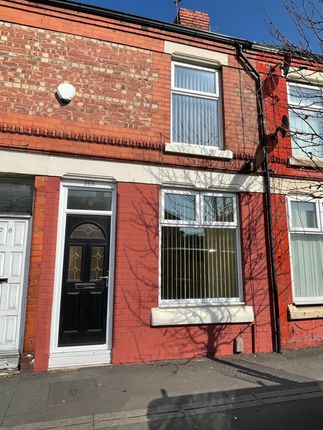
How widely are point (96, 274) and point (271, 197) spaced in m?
3.79

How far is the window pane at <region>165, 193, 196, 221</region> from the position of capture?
6.38m

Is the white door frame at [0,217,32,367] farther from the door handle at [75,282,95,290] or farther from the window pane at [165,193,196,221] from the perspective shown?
the window pane at [165,193,196,221]

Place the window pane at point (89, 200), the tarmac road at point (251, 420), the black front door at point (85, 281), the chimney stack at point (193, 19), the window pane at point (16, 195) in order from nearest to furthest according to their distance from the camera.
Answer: the tarmac road at point (251, 420) → the black front door at point (85, 281) → the window pane at point (16, 195) → the window pane at point (89, 200) → the chimney stack at point (193, 19)

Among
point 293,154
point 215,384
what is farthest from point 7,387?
point 293,154

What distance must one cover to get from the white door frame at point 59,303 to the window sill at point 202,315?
0.85m

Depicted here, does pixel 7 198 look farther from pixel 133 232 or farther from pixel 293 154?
pixel 293 154

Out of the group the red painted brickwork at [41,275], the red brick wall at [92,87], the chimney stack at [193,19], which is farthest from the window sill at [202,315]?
the chimney stack at [193,19]

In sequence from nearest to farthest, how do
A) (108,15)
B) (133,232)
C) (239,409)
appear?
(239,409) < (133,232) < (108,15)

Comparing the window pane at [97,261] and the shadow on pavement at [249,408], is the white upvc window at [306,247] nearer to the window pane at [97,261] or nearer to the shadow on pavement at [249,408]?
the shadow on pavement at [249,408]

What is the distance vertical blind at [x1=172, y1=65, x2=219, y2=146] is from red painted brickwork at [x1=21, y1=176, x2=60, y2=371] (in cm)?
265

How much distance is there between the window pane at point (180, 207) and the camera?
6.38 m

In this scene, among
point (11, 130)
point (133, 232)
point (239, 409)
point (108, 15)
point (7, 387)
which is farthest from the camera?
point (108, 15)

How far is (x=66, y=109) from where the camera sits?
5984 millimetres

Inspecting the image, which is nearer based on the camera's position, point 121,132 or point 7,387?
point 7,387
